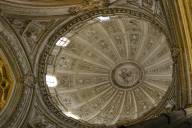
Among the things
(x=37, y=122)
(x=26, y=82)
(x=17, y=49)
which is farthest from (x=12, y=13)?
(x=37, y=122)

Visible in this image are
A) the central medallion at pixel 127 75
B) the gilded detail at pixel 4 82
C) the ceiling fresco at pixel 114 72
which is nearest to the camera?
the gilded detail at pixel 4 82

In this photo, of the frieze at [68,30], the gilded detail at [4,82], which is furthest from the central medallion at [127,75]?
the gilded detail at [4,82]

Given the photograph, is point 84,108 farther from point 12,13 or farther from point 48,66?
point 12,13

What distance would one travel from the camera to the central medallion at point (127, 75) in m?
27.3

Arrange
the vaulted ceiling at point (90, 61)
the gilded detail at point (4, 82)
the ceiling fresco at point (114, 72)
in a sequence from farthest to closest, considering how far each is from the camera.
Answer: the ceiling fresco at point (114, 72), the gilded detail at point (4, 82), the vaulted ceiling at point (90, 61)

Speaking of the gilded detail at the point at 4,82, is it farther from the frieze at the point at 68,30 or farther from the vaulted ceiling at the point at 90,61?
the frieze at the point at 68,30

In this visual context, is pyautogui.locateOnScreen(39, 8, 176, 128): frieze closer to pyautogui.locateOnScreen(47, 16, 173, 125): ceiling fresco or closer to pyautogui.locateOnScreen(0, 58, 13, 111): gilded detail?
pyautogui.locateOnScreen(0, 58, 13, 111): gilded detail

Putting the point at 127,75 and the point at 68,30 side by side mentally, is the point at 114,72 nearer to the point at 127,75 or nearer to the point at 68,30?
the point at 127,75

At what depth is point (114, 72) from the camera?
2736 cm

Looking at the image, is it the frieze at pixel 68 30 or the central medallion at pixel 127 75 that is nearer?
the frieze at pixel 68 30

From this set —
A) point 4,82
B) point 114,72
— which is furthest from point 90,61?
point 4,82

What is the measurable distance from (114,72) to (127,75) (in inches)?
32.6

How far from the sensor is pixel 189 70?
14133 mm

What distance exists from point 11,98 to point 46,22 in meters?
3.77
